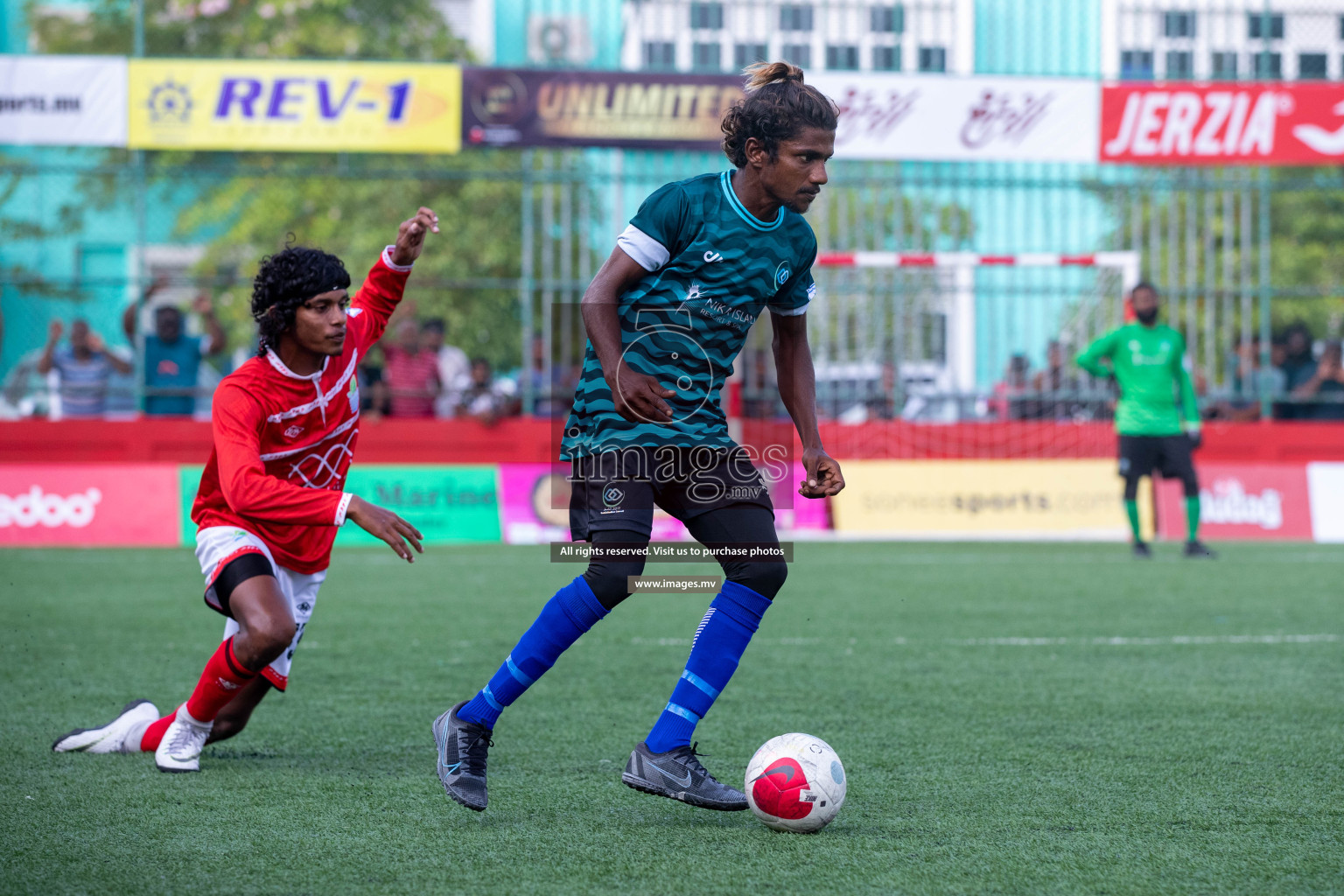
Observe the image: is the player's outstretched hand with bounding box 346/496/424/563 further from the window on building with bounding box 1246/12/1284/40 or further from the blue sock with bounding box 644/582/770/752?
the window on building with bounding box 1246/12/1284/40

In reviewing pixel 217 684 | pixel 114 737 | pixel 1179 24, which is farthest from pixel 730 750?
pixel 1179 24

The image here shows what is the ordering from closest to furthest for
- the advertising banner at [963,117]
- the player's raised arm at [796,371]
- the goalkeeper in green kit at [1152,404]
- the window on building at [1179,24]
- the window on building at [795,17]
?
1. the player's raised arm at [796,371]
2. the goalkeeper in green kit at [1152,404]
3. the advertising banner at [963,117]
4. the window on building at [795,17]
5. the window on building at [1179,24]

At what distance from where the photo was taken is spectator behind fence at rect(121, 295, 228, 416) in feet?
49.0

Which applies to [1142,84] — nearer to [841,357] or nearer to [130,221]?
[841,357]

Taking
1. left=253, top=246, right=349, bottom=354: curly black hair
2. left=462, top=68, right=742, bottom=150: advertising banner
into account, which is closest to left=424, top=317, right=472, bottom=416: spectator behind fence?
left=462, top=68, right=742, bottom=150: advertising banner

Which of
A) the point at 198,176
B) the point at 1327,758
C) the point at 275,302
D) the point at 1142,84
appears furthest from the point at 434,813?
the point at 1142,84

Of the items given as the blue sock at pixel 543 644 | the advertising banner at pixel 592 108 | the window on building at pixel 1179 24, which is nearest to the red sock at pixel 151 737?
the blue sock at pixel 543 644

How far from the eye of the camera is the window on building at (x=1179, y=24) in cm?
1853

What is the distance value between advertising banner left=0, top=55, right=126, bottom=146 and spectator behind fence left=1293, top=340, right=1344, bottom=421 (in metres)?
12.8

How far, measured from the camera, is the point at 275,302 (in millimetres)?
4746

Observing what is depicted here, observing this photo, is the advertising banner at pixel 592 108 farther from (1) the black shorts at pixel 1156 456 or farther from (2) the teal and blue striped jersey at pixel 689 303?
(2) the teal and blue striped jersey at pixel 689 303

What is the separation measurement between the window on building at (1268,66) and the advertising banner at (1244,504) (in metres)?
4.86

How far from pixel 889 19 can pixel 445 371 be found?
6594 mm

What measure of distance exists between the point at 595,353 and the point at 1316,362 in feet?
46.6
